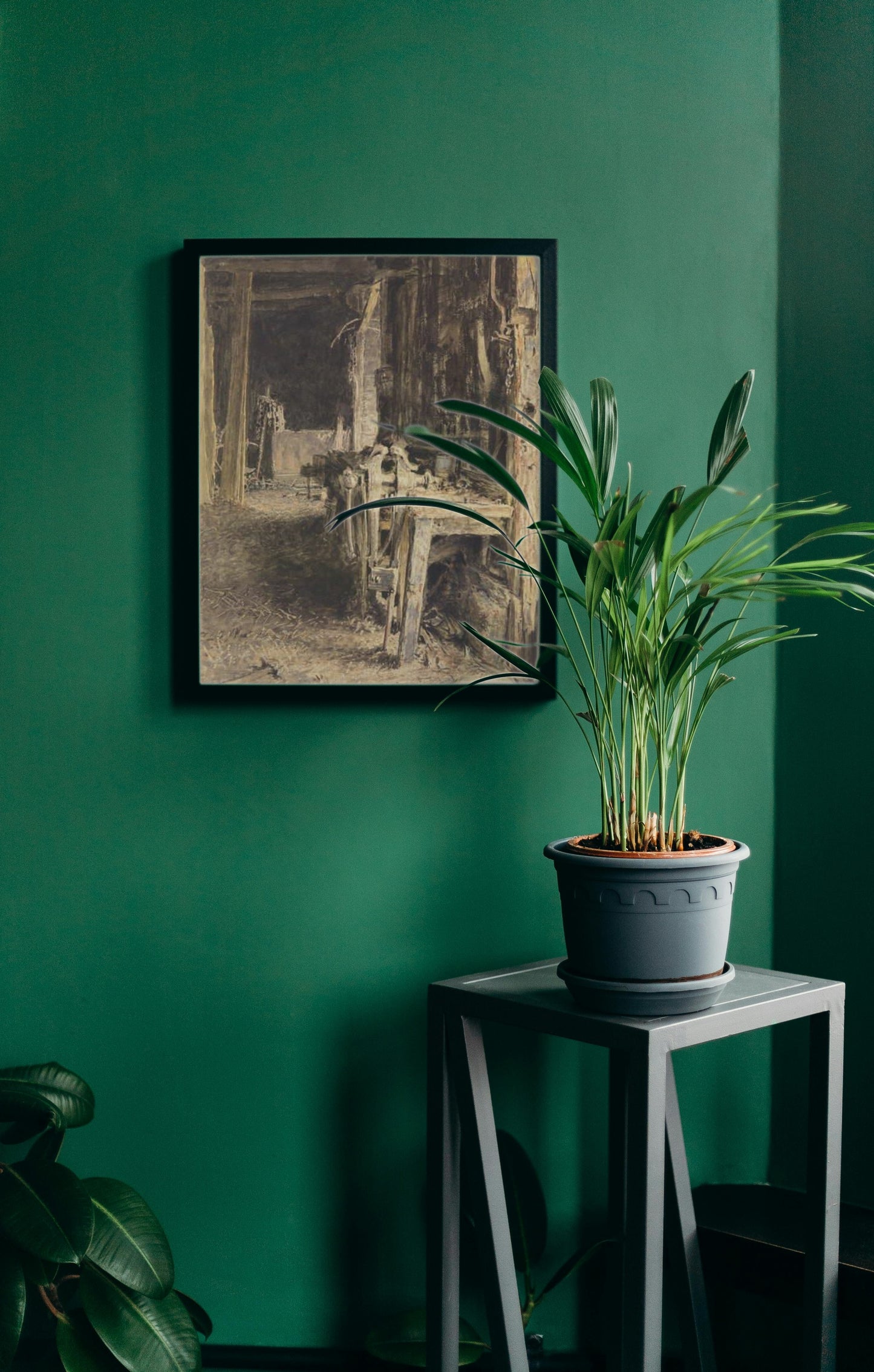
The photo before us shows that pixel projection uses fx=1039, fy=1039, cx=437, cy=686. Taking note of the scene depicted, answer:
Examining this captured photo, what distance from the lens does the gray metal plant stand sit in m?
1.39

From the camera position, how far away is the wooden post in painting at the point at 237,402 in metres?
1.76

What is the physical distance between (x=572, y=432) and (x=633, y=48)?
87 cm

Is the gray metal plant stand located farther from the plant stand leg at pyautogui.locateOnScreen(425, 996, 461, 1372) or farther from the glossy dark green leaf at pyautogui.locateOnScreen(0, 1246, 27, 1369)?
the glossy dark green leaf at pyautogui.locateOnScreen(0, 1246, 27, 1369)

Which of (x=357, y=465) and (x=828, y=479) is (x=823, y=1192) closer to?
(x=828, y=479)

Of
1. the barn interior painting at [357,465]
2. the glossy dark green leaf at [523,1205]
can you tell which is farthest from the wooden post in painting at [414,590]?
the glossy dark green leaf at [523,1205]

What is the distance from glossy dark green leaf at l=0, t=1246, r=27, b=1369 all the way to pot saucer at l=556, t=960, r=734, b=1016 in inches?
33.5

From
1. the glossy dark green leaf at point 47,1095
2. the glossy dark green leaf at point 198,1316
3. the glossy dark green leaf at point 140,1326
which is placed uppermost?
the glossy dark green leaf at point 47,1095

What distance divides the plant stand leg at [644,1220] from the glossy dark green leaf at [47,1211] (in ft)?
2.32

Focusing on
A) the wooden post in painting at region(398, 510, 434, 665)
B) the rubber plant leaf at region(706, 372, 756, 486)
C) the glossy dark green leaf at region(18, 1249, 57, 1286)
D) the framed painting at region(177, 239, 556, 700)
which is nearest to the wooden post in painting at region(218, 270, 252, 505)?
the framed painting at region(177, 239, 556, 700)

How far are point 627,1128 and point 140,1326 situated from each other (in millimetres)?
729

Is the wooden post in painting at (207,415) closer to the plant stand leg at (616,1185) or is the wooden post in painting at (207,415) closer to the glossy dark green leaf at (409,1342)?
the plant stand leg at (616,1185)

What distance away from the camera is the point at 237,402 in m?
1.77

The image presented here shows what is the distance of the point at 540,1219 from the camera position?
172cm

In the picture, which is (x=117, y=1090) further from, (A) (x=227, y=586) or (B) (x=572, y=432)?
(B) (x=572, y=432)
